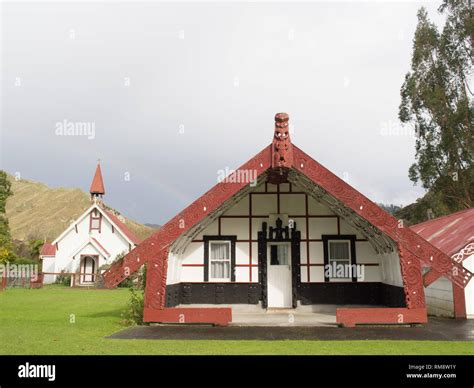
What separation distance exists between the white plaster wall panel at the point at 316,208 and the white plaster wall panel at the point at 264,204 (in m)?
1.18

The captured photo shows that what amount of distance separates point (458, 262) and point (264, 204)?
246 inches

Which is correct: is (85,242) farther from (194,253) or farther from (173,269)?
(173,269)

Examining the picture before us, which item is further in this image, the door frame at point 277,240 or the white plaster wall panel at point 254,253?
the white plaster wall panel at point 254,253

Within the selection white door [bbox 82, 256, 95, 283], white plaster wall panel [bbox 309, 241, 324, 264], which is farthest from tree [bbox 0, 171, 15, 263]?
white plaster wall panel [bbox 309, 241, 324, 264]

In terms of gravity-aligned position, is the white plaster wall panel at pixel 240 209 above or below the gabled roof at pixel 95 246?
above

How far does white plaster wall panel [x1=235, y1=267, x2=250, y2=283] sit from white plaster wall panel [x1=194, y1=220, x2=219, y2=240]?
4.69 feet

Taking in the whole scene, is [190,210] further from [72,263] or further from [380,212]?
[72,263]

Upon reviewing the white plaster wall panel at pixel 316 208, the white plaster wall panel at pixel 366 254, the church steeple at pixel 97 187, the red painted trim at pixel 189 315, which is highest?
the church steeple at pixel 97 187

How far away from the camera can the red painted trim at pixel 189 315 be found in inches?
458

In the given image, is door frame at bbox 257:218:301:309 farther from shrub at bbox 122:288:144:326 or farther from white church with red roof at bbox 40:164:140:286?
white church with red roof at bbox 40:164:140:286

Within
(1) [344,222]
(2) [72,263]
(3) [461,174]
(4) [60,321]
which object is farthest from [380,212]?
(2) [72,263]

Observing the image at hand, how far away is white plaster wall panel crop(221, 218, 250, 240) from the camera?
1536 centimetres

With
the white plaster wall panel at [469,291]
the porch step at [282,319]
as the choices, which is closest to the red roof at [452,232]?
the white plaster wall panel at [469,291]

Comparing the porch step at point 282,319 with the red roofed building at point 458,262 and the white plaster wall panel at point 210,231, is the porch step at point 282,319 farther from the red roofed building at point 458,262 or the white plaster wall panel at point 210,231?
the red roofed building at point 458,262
